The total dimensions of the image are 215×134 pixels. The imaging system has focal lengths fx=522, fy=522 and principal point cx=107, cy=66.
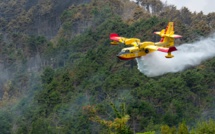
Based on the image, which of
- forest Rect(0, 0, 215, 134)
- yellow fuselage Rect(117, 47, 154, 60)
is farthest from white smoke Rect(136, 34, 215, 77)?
forest Rect(0, 0, 215, 134)

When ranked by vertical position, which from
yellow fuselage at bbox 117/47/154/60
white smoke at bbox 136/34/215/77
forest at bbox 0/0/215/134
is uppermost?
yellow fuselage at bbox 117/47/154/60

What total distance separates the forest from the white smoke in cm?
558

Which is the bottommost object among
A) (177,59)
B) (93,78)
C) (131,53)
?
(93,78)

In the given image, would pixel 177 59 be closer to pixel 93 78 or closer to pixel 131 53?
pixel 131 53

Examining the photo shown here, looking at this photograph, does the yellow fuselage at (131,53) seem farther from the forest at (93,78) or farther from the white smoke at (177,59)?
the forest at (93,78)

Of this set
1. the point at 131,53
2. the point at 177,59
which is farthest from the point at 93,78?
the point at 131,53

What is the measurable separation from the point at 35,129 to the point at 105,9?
33.5 m

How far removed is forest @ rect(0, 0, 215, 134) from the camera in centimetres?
4919

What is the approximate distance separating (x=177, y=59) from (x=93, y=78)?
91.2 feet

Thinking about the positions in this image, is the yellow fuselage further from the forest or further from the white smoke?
the forest

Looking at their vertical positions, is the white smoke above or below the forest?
above

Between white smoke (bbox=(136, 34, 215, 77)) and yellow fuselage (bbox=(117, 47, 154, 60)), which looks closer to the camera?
yellow fuselage (bbox=(117, 47, 154, 60))

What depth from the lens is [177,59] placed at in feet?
102

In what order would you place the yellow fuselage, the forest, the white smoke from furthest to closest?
the forest < the white smoke < the yellow fuselage
